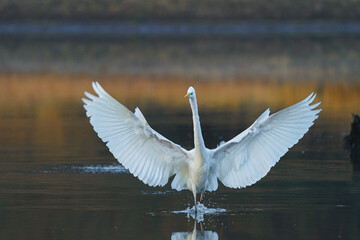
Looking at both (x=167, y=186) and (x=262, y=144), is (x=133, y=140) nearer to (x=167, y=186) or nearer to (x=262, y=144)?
(x=262, y=144)

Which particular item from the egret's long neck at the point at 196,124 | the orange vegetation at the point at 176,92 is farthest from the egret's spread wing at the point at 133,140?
the orange vegetation at the point at 176,92

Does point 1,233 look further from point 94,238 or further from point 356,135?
point 356,135

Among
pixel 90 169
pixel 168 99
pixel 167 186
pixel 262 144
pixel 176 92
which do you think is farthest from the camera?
pixel 176 92

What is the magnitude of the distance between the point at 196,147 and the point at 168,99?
566 inches

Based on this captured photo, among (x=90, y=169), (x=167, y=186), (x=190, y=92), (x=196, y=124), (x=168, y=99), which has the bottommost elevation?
(x=167, y=186)

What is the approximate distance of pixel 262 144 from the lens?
34.3 feet

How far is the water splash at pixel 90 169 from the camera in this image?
1366cm

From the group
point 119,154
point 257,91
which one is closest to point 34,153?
point 119,154

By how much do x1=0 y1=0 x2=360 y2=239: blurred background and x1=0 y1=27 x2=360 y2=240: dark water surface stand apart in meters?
0.03

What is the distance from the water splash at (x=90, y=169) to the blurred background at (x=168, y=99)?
19mm

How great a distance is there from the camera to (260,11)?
62156 mm

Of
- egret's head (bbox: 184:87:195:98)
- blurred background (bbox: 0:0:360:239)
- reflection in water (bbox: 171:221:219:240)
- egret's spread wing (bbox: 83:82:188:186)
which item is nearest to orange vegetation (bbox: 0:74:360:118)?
blurred background (bbox: 0:0:360:239)

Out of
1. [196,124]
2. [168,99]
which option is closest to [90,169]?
[196,124]

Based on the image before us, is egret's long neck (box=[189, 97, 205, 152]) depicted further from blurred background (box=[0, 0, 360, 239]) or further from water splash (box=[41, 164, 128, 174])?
water splash (box=[41, 164, 128, 174])
